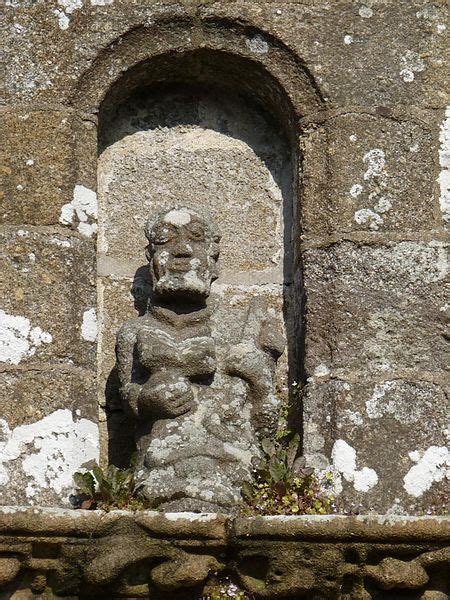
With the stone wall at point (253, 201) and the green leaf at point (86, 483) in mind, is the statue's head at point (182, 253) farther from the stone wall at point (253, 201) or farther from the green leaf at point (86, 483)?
the green leaf at point (86, 483)

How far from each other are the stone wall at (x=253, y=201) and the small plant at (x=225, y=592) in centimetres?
66

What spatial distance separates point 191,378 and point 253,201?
976 millimetres

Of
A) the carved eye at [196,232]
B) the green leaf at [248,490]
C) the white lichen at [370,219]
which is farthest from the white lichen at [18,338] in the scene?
the white lichen at [370,219]

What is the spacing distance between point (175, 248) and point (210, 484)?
0.91 m

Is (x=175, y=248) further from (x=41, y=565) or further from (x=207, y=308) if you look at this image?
(x=41, y=565)

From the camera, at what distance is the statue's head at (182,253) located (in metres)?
5.84

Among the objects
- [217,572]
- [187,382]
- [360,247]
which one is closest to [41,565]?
[217,572]

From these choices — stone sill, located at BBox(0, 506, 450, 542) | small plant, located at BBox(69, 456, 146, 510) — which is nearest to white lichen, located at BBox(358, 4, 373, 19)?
small plant, located at BBox(69, 456, 146, 510)

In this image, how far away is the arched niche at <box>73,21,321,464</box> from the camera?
6246 mm

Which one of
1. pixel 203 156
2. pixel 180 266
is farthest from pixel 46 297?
pixel 203 156

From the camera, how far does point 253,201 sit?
644 cm

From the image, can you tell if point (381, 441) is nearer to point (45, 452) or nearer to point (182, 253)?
point (182, 253)

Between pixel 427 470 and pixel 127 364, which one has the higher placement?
pixel 127 364

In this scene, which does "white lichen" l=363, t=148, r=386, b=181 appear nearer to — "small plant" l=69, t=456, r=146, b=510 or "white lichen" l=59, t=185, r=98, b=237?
"white lichen" l=59, t=185, r=98, b=237
